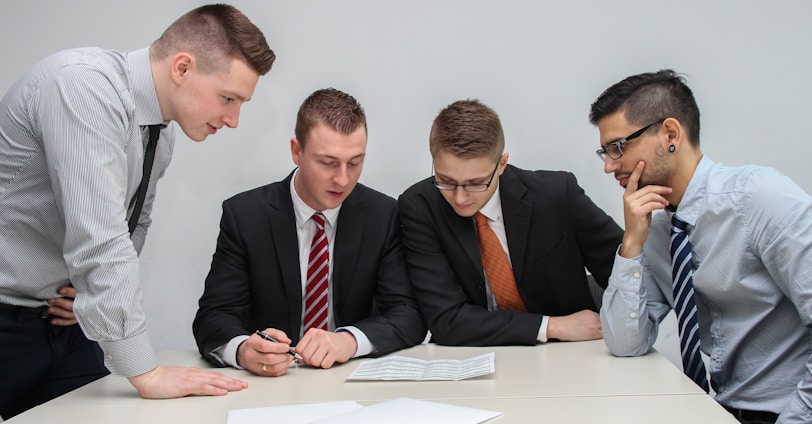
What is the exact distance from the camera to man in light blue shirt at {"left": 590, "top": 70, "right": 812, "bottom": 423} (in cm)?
164

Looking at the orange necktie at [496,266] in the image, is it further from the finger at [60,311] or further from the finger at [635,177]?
the finger at [60,311]

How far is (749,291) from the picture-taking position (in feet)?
5.65

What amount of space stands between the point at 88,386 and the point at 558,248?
4.82 feet

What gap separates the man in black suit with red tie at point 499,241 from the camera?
2254 mm

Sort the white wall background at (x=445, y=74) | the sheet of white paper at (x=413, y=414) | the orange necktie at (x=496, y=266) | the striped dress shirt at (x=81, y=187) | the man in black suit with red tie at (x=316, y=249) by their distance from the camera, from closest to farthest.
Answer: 1. the sheet of white paper at (x=413, y=414)
2. the striped dress shirt at (x=81, y=187)
3. the man in black suit with red tie at (x=316, y=249)
4. the orange necktie at (x=496, y=266)
5. the white wall background at (x=445, y=74)

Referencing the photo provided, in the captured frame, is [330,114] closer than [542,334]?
No

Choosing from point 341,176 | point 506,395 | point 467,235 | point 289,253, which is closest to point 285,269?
point 289,253

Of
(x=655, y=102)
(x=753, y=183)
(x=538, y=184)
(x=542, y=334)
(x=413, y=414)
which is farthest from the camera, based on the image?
(x=538, y=184)

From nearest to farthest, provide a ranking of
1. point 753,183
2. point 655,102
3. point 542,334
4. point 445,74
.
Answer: point 753,183, point 655,102, point 542,334, point 445,74

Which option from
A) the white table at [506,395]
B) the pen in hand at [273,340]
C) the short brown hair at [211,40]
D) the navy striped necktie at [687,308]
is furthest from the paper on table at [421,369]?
the short brown hair at [211,40]

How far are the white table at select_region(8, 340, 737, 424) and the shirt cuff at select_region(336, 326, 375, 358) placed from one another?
0.22ft

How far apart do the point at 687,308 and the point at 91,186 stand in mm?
1445

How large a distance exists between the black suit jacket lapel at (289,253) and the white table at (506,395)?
42 cm

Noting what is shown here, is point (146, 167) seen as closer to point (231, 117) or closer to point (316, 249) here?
point (231, 117)
